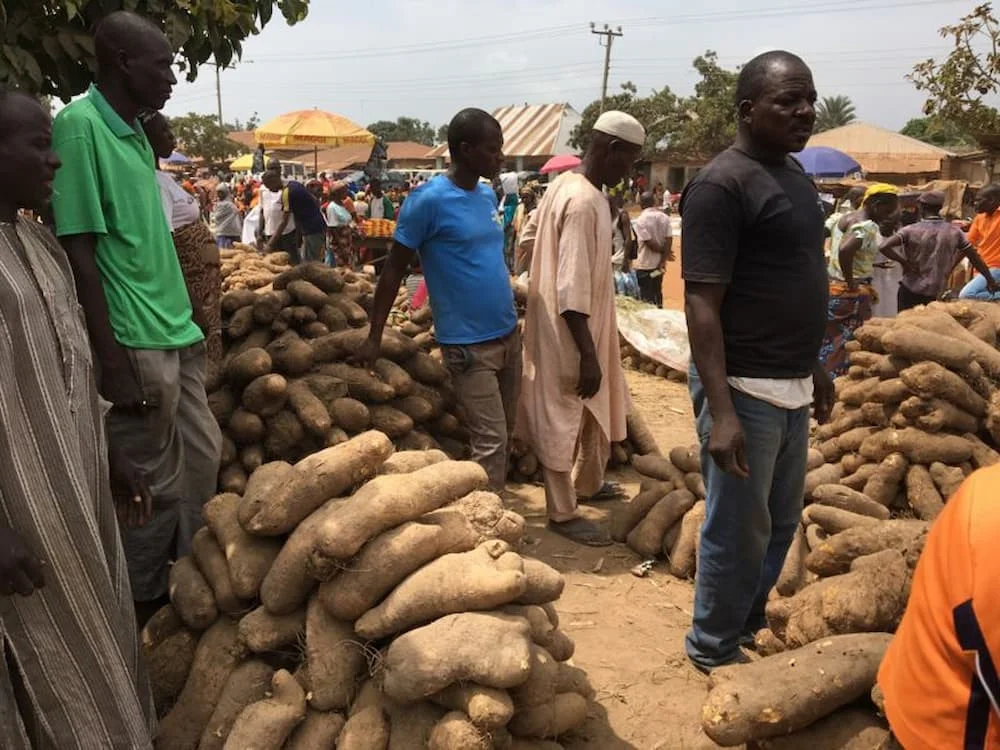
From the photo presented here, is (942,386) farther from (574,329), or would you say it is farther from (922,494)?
(574,329)

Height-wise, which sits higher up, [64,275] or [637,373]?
[64,275]

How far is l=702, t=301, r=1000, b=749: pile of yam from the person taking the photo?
7.26 feet

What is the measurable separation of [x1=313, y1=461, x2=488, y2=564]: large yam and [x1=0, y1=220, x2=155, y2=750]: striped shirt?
614 millimetres

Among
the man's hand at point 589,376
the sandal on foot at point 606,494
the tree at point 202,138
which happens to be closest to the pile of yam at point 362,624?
the man's hand at point 589,376

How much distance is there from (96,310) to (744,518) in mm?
2193

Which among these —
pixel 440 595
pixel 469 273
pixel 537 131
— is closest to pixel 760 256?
pixel 440 595

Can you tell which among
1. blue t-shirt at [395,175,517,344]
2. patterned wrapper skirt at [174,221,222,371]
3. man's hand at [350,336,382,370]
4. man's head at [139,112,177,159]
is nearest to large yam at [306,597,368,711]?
patterned wrapper skirt at [174,221,222,371]

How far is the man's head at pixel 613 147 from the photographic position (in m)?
4.17

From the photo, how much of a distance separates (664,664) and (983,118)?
41.4 ft

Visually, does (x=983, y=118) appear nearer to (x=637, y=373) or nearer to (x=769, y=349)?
(x=637, y=373)

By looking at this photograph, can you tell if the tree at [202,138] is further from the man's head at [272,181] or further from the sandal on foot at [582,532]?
the sandal on foot at [582,532]

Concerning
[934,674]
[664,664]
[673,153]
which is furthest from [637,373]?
[673,153]

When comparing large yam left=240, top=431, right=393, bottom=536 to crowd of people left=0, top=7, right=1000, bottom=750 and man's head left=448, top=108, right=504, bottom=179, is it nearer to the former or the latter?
crowd of people left=0, top=7, right=1000, bottom=750

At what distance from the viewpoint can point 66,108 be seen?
8.96 ft
